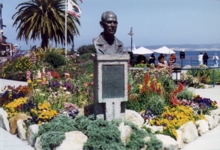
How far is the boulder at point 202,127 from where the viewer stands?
333 inches

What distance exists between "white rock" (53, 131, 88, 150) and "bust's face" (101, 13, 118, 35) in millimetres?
2147

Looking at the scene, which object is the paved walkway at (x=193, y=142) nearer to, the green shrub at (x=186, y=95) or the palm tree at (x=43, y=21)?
the green shrub at (x=186, y=95)

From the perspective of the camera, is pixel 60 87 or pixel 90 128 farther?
pixel 60 87

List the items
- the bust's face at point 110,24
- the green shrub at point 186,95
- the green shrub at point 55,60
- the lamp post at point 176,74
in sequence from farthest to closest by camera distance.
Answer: the green shrub at point 55,60
the lamp post at point 176,74
the green shrub at point 186,95
the bust's face at point 110,24

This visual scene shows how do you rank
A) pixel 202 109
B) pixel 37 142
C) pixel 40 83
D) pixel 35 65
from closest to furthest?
pixel 37 142, pixel 202 109, pixel 40 83, pixel 35 65

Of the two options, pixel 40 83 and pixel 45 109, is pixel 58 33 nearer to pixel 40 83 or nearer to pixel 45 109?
pixel 40 83

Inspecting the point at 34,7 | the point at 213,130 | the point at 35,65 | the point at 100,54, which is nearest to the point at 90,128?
the point at 100,54

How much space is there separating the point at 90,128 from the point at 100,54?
56.8 inches

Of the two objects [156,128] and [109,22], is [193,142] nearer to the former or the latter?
[156,128]

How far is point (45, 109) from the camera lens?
8523mm

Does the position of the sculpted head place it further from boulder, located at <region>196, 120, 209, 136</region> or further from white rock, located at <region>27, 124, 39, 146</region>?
boulder, located at <region>196, 120, 209, 136</region>

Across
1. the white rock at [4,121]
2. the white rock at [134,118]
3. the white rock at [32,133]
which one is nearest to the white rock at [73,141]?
the white rock at [32,133]

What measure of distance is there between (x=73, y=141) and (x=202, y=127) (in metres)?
3.37

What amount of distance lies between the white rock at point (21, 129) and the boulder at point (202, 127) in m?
3.66
